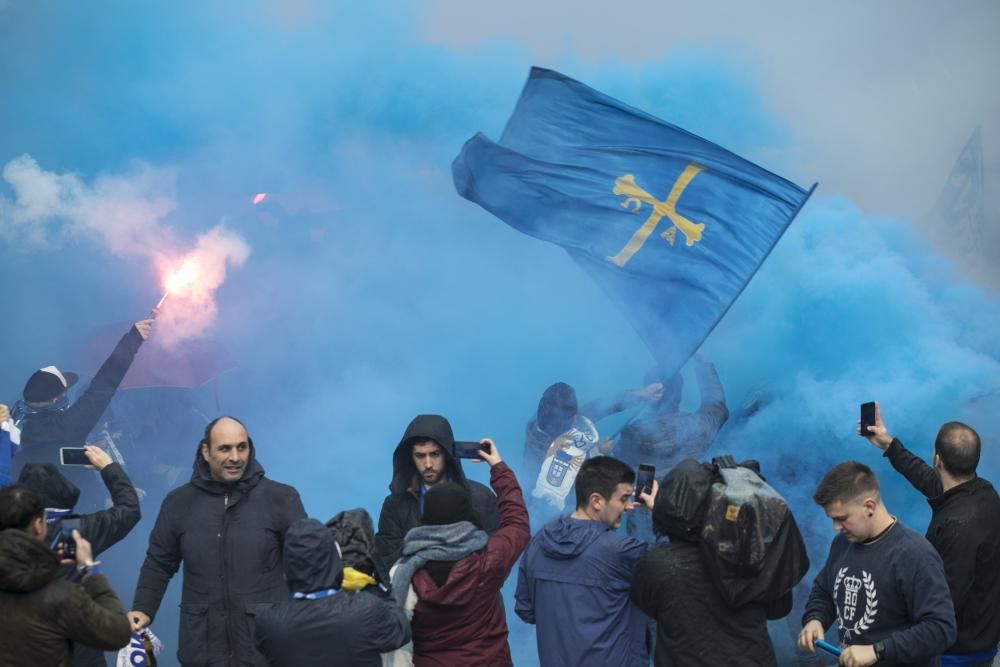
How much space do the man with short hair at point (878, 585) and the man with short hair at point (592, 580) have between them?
670mm

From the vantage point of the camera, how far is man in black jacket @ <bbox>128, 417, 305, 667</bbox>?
4.34 m

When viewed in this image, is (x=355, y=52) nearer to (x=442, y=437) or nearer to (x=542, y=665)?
(x=442, y=437)

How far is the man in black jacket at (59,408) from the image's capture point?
6707 millimetres

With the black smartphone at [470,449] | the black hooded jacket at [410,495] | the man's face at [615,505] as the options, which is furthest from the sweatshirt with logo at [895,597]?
the black hooded jacket at [410,495]

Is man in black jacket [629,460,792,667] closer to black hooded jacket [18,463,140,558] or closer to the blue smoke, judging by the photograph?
black hooded jacket [18,463,140,558]

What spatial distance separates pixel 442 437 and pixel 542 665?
1.21m

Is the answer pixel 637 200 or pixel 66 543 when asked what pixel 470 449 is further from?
pixel 637 200

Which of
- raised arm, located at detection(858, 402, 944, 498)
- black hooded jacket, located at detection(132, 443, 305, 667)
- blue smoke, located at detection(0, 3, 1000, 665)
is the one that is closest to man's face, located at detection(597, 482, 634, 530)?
raised arm, located at detection(858, 402, 944, 498)

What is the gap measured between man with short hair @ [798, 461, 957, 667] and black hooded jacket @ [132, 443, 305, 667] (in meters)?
2.29

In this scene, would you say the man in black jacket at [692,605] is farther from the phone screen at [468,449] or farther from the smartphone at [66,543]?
the smartphone at [66,543]

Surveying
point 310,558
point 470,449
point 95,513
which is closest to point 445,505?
point 310,558

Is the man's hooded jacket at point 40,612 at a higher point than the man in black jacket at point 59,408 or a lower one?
lower

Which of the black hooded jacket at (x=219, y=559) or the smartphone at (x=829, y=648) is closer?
the smartphone at (x=829, y=648)

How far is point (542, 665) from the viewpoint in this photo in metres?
3.97
